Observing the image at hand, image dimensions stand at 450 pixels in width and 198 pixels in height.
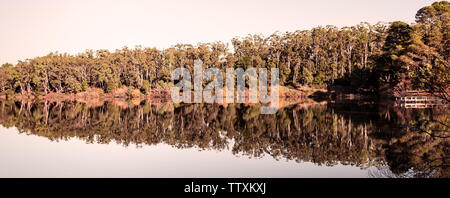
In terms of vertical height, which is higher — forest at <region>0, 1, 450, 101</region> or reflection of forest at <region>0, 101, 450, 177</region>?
forest at <region>0, 1, 450, 101</region>

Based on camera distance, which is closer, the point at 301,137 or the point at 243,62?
the point at 301,137

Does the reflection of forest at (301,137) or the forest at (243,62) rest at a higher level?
the forest at (243,62)

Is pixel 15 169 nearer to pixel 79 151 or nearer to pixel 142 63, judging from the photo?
pixel 79 151

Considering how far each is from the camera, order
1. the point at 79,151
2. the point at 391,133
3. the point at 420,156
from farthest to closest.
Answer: the point at 391,133
the point at 79,151
the point at 420,156

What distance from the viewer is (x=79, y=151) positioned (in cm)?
1689

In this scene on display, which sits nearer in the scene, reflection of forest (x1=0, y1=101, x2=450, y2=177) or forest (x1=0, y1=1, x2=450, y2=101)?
reflection of forest (x1=0, y1=101, x2=450, y2=177)

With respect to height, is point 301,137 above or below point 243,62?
below

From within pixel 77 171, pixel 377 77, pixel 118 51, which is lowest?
pixel 77 171

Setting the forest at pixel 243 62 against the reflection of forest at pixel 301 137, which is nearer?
the reflection of forest at pixel 301 137

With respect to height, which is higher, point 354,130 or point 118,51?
point 118,51

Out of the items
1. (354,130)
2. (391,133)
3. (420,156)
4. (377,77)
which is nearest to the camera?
(420,156)

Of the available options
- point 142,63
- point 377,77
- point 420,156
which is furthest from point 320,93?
point 420,156
